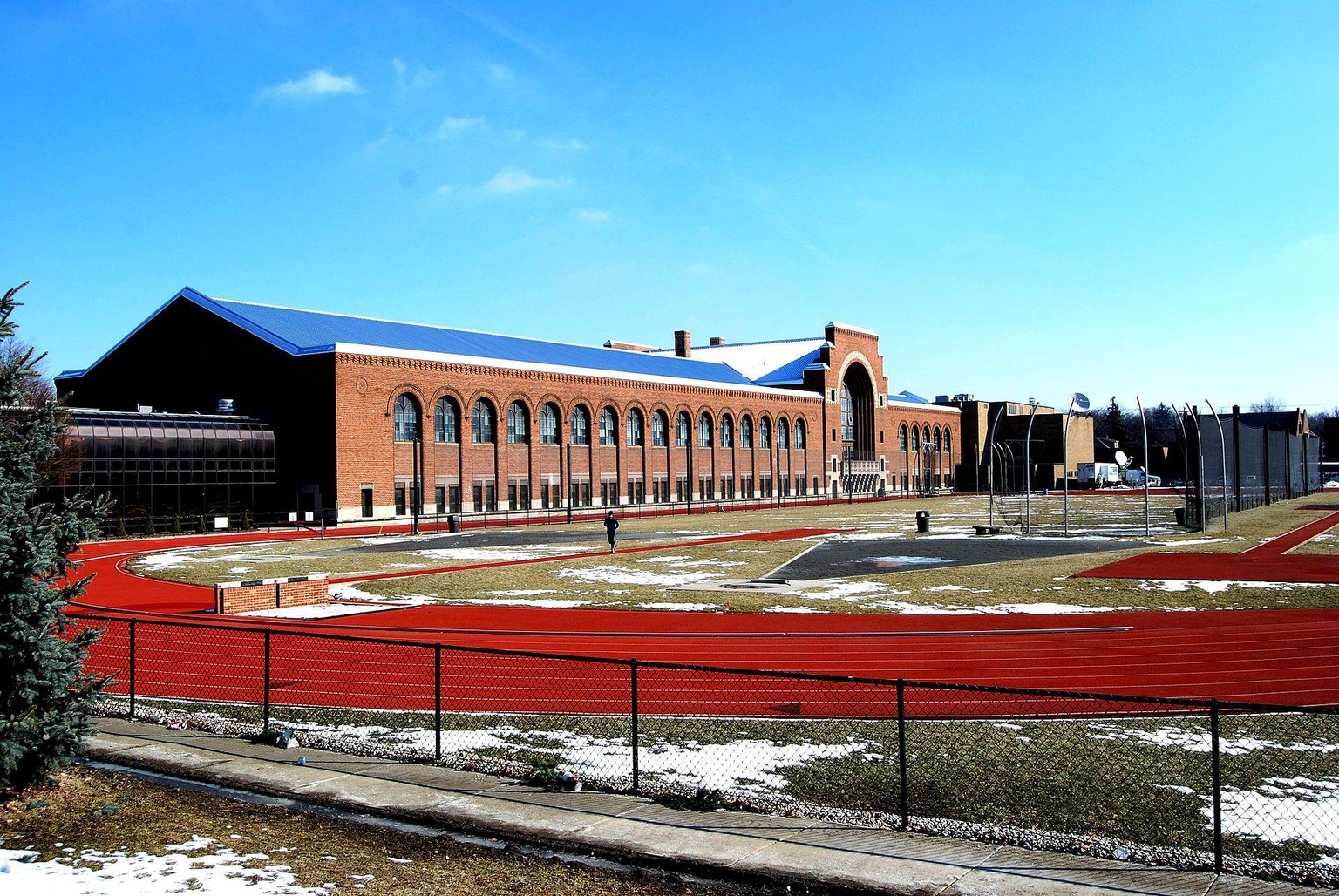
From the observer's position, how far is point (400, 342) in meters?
74.0

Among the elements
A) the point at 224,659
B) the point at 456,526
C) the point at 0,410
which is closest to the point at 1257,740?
the point at 0,410

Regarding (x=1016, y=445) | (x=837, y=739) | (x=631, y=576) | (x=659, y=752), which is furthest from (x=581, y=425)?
(x=1016, y=445)

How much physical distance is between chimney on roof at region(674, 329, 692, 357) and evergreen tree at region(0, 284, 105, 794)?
119288 millimetres

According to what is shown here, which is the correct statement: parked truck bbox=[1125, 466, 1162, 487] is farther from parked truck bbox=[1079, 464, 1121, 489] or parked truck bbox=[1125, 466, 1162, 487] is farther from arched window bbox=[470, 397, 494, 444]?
arched window bbox=[470, 397, 494, 444]

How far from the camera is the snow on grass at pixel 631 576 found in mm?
32406

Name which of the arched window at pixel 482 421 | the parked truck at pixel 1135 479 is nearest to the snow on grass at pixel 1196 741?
the arched window at pixel 482 421

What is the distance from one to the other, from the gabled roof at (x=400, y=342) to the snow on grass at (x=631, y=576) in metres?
34.4

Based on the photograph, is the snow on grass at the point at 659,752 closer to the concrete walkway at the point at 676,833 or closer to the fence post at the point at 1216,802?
the concrete walkway at the point at 676,833

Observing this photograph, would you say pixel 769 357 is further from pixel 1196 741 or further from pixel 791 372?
pixel 1196 741

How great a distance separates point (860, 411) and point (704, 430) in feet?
109

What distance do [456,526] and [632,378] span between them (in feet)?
103

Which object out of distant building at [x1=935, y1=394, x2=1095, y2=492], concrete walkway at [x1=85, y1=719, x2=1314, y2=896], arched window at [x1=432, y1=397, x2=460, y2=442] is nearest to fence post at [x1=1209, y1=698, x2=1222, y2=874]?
concrete walkway at [x1=85, y1=719, x2=1314, y2=896]

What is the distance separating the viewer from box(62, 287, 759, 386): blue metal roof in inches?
2714

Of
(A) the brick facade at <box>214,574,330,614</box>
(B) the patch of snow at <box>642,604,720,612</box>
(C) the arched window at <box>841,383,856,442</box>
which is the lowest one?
(B) the patch of snow at <box>642,604,720,612</box>
